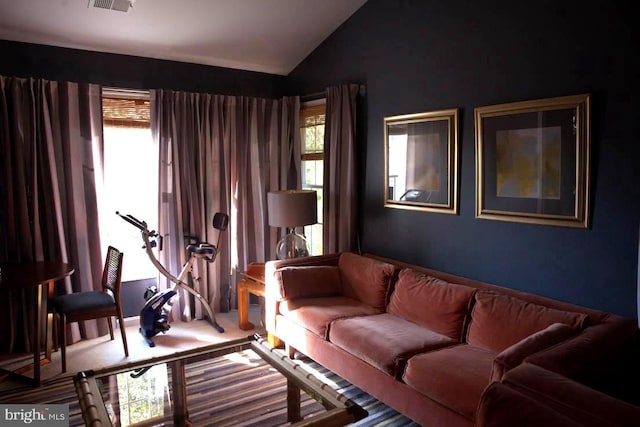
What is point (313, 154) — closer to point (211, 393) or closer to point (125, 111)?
point (125, 111)

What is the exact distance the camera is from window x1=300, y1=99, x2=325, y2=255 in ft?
15.3

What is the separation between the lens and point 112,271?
383 centimetres

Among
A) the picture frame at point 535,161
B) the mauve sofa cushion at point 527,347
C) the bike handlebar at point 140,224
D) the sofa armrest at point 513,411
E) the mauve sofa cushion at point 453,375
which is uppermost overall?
the picture frame at point 535,161

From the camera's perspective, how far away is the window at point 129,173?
4.25m

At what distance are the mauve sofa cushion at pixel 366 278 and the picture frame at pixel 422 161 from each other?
524mm

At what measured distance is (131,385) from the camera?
2.46 m

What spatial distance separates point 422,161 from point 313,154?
1.38 meters

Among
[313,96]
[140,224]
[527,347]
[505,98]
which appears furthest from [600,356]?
[140,224]

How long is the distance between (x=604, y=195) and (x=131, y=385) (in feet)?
8.71

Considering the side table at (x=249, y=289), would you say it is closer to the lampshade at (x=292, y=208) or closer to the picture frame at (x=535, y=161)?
the lampshade at (x=292, y=208)

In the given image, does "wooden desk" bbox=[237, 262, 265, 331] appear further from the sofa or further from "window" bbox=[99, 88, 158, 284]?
"window" bbox=[99, 88, 158, 284]

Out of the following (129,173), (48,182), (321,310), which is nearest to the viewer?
(321,310)

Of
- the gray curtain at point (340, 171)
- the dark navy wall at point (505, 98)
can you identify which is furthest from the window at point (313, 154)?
the dark navy wall at point (505, 98)

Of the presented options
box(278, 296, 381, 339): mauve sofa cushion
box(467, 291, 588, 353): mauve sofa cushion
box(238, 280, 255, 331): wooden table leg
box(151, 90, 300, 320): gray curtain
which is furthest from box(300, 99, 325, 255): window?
box(467, 291, 588, 353): mauve sofa cushion
